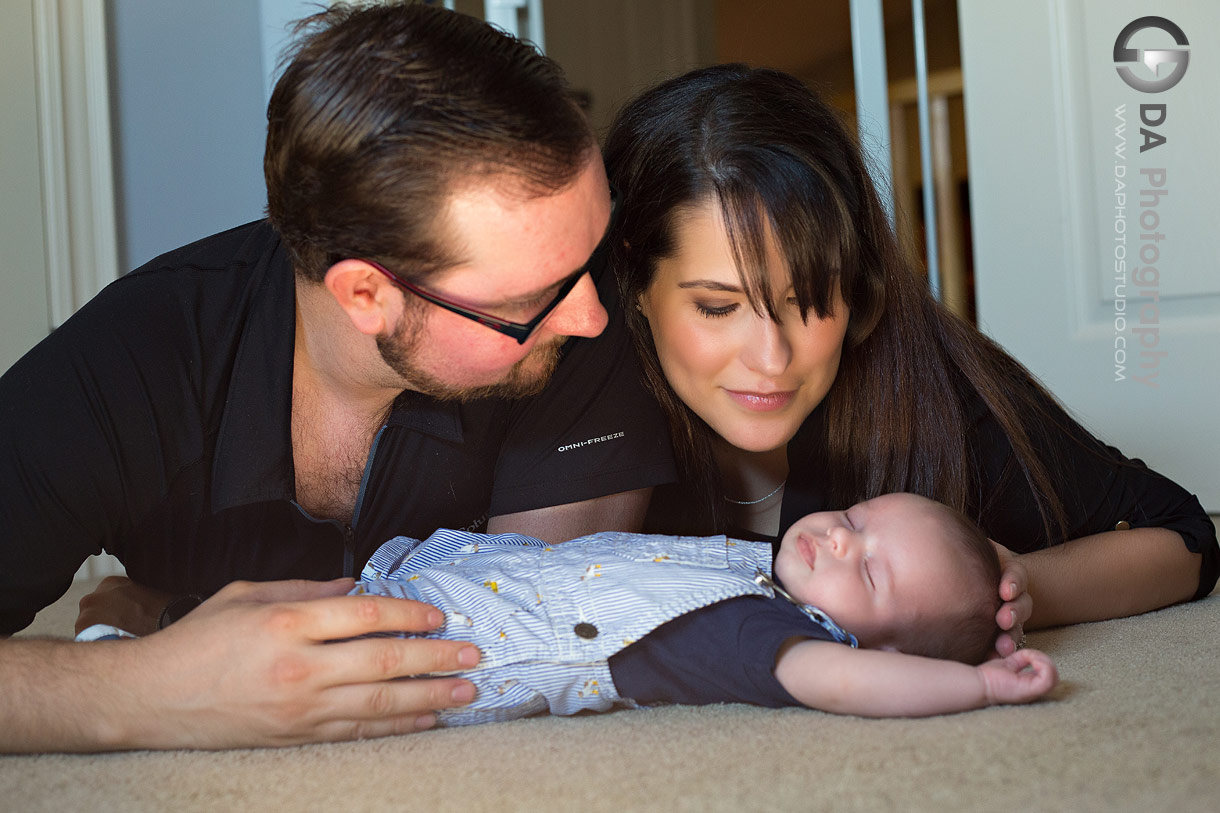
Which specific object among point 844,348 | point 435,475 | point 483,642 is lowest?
point 483,642

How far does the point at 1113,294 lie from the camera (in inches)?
91.6

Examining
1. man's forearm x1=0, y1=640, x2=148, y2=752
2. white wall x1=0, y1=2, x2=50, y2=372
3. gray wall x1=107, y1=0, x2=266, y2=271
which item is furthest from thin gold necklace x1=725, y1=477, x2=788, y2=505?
white wall x1=0, y1=2, x2=50, y2=372

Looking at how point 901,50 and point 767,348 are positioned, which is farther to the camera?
point 901,50

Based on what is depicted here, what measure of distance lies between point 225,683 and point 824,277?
2.69ft

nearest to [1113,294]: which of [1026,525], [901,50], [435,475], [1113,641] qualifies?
[901,50]

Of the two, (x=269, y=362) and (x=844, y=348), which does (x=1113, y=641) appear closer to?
(x=844, y=348)

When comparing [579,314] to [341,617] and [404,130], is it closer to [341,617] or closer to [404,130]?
[404,130]

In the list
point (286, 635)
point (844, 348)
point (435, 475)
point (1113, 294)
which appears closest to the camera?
point (286, 635)

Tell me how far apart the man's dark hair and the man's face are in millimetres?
20

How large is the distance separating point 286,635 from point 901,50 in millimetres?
2362

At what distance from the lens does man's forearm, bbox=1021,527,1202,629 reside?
4.25 feet

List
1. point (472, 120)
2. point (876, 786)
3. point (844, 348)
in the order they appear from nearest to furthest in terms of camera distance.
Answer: point (876, 786) → point (472, 120) → point (844, 348)

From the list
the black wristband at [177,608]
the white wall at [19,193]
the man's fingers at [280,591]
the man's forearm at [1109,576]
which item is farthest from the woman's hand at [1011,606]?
the white wall at [19,193]

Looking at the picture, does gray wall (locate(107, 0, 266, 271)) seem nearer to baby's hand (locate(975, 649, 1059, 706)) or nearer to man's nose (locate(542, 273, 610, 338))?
man's nose (locate(542, 273, 610, 338))
